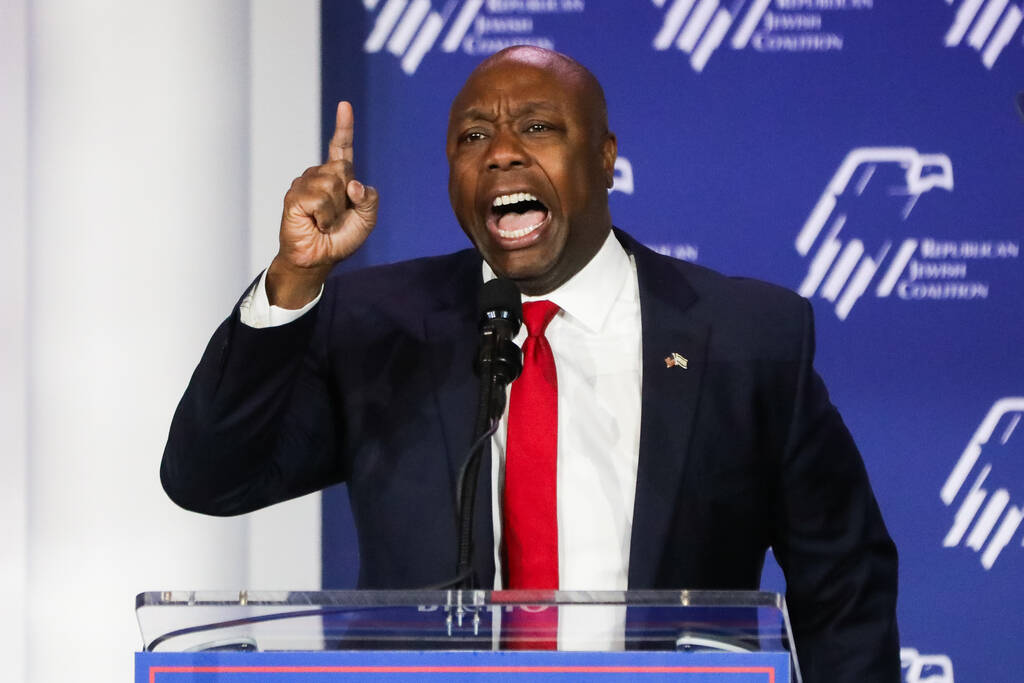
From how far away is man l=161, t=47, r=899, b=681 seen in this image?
5.87ft

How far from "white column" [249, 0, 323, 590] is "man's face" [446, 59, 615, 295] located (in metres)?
1.15

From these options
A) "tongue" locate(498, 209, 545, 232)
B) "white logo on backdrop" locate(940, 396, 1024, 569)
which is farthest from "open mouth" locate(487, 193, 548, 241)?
"white logo on backdrop" locate(940, 396, 1024, 569)

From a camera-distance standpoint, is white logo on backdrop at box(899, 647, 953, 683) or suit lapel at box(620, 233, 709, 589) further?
white logo on backdrop at box(899, 647, 953, 683)

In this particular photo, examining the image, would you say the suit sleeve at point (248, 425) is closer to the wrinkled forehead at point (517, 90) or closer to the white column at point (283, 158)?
the wrinkled forehead at point (517, 90)

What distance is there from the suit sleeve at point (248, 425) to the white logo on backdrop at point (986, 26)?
1.72 metres

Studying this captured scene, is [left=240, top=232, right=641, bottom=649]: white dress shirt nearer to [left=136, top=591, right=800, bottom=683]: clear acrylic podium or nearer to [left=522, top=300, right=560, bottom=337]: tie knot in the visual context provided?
[left=522, top=300, right=560, bottom=337]: tie knot

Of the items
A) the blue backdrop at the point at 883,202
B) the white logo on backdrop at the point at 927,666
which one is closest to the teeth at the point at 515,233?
the blue backdrop at the point at 883,202

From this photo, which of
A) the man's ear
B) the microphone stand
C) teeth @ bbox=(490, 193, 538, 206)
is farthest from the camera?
the man's ear

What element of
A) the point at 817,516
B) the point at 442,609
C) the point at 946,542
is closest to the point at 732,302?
the point at 817,516

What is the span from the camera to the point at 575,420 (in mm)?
1854

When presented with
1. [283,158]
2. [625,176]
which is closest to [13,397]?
[283,158]

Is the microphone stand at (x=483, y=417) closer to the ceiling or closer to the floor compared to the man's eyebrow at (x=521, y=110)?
closer to the floor

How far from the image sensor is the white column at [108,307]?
9.04ft

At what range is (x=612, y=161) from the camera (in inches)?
81.0
